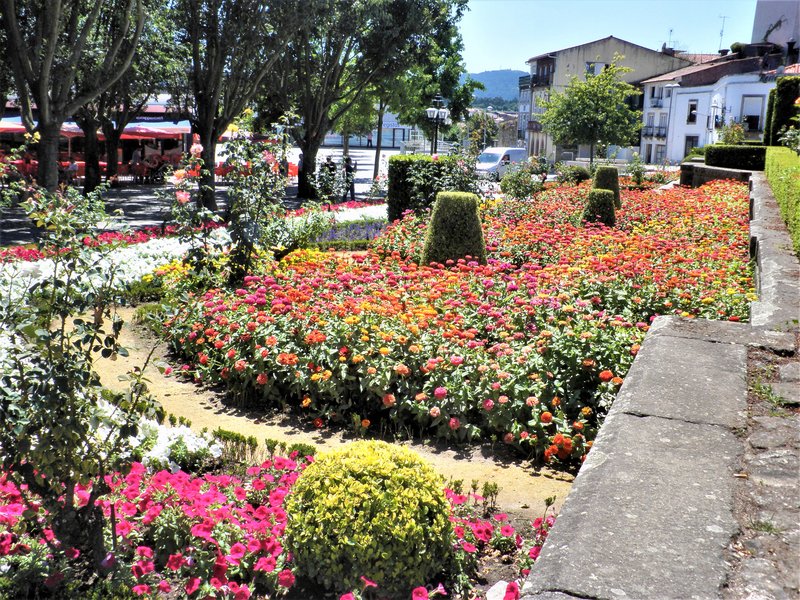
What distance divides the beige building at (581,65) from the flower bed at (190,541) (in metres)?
54.0

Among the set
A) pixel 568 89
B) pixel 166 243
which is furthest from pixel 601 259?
pixel 568 89

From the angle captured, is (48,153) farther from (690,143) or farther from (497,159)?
(690,143)

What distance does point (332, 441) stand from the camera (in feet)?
17.0

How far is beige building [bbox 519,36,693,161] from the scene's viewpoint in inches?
2425

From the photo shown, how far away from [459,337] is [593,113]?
79.7ft

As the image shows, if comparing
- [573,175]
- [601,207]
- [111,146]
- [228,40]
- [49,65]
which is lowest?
[601,207]

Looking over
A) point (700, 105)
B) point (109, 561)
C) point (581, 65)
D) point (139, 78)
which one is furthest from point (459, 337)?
point (581, 65)

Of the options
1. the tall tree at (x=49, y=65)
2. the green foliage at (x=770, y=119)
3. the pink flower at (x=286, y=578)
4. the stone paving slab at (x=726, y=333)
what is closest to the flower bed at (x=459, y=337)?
the stone paving slab at (x=726, y=333)

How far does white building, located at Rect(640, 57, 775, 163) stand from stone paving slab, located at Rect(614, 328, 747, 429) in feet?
120

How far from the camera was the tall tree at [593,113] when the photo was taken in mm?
28203

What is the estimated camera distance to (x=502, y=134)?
99.8m

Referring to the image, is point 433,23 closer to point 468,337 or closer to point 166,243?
point 166,243

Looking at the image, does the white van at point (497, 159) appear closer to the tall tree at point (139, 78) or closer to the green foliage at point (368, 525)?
the tall tree at point (139, 78)

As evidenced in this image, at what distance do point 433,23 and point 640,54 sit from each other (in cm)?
4175
